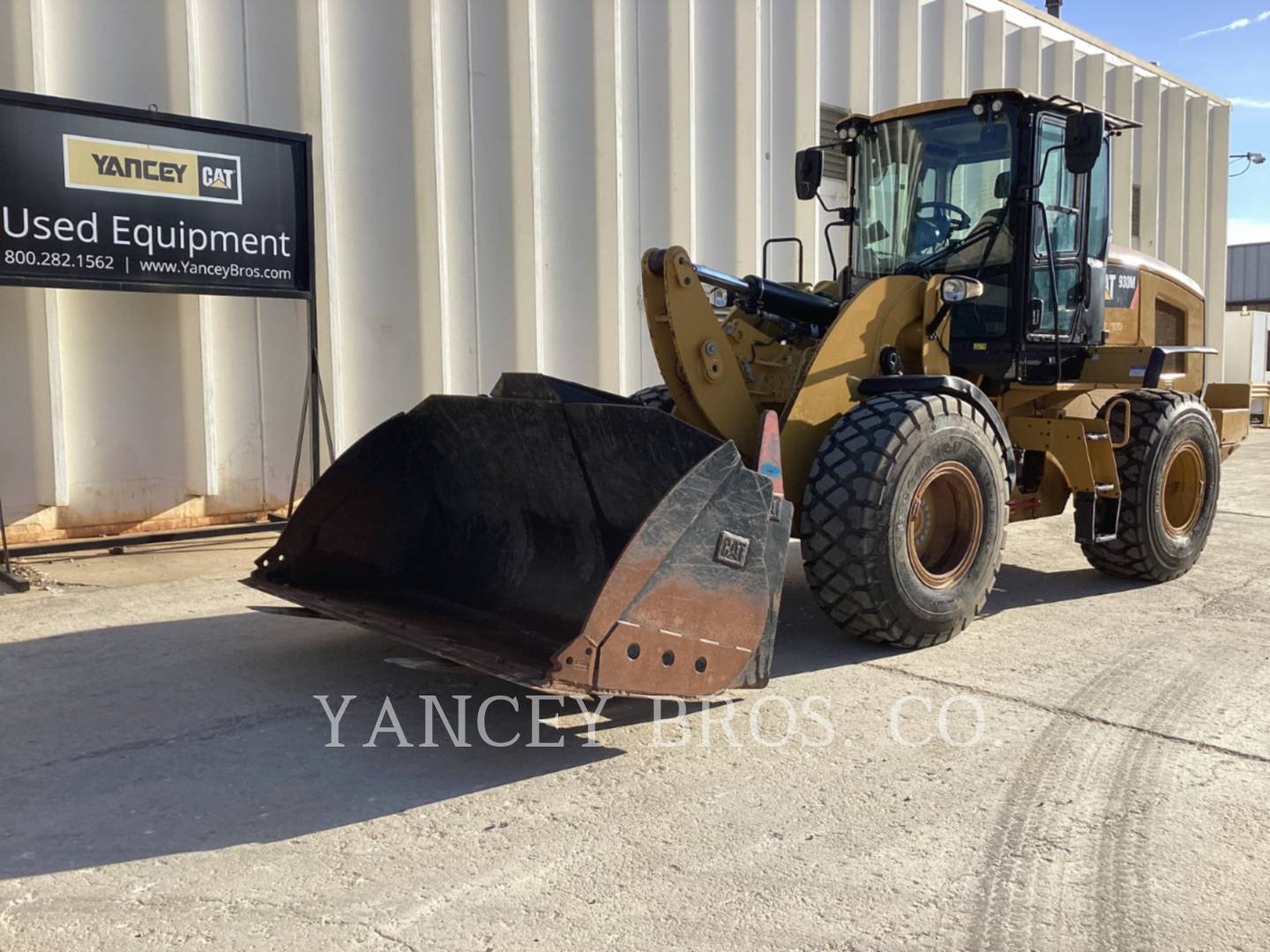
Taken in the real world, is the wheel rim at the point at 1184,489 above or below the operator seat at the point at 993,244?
below

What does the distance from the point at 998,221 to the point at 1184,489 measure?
232 cm

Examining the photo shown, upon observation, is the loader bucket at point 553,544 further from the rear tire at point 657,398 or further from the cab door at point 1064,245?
the cab door at point 1064,245

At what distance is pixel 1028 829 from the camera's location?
3174 millimetres

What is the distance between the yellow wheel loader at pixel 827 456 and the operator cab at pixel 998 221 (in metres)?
0.01

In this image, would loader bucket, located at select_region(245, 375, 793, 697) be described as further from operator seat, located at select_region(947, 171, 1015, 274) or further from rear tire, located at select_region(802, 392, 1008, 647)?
operator seat, located at select_region(947, 171, 1015, 274)

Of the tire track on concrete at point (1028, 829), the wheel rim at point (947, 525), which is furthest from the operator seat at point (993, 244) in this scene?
the tire track on concrete at point (1028, 829)

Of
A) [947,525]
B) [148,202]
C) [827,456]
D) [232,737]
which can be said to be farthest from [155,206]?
[947,525]

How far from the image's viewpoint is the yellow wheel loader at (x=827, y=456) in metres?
3.71

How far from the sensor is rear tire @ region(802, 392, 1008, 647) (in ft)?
15.0

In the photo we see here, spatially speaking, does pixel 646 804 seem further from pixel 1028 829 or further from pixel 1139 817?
pixel 1139 817

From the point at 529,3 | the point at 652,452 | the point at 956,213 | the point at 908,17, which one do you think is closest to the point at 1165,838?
the point at 652,452

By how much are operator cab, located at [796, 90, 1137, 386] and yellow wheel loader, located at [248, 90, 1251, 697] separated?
0.6 inches

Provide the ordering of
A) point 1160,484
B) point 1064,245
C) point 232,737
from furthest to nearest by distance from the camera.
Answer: point 1160,484 < point 1064,245 < point 232,737

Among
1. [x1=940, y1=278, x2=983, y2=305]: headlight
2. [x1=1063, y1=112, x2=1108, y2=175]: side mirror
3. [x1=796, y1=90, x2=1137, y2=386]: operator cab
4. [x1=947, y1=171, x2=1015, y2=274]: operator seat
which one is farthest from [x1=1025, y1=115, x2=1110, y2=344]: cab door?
[x1=940, y1=278, x2=983, y2=305]: headlight
